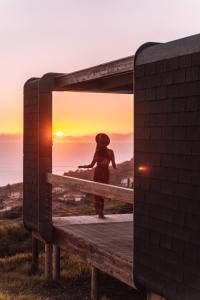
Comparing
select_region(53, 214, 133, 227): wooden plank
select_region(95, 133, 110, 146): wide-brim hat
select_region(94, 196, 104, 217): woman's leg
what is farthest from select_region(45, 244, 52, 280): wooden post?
select_region(95, 133, 110, 146): wide-brim hat

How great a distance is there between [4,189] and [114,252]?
2730 cm

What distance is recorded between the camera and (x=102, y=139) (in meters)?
10.2

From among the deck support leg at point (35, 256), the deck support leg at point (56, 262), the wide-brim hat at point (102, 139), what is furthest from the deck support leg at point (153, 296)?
the deck support leg at point (35, 256)

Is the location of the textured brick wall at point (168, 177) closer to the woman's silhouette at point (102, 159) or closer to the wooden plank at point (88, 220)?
the woman's silhouette at point (102, 159)

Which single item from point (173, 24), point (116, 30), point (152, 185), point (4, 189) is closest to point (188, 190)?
point (152, 185)

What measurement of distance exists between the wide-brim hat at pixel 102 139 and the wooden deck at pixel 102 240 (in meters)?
1.47

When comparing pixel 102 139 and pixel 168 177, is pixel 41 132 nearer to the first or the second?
pixel 102 139

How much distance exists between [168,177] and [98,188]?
6.08 ft

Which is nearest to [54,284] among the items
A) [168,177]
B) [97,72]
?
[97,72]

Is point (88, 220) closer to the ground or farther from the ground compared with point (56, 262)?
farther from the ground

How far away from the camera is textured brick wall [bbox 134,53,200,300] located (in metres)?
A: 5.91

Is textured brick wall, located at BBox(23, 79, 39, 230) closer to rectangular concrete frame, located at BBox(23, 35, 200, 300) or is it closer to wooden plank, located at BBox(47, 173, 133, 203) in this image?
wooden plank, located at BBox(47, 173, 133, 203)

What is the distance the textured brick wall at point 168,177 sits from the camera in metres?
5.91

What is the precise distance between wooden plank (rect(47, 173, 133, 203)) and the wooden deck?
831 millimetres
